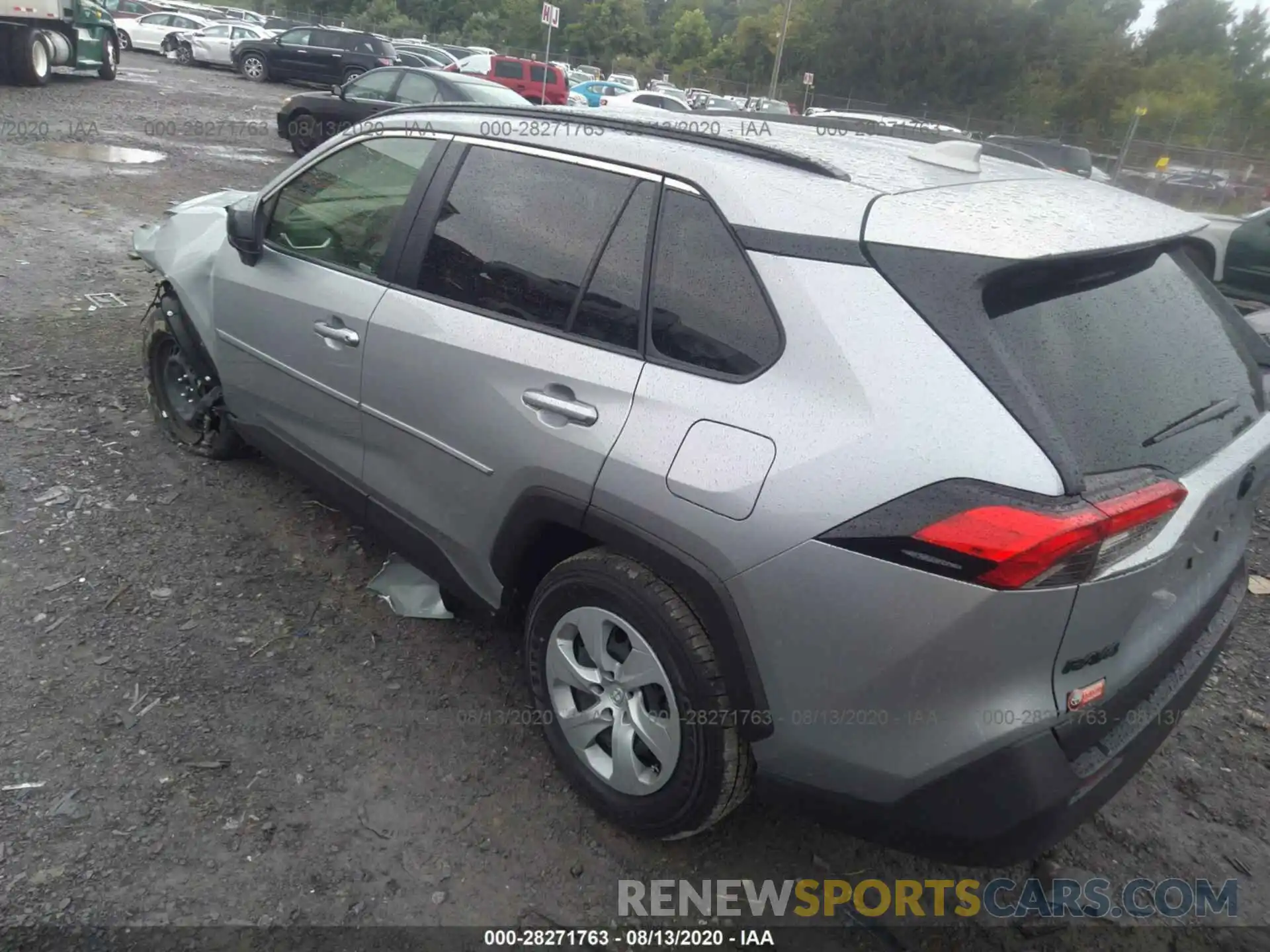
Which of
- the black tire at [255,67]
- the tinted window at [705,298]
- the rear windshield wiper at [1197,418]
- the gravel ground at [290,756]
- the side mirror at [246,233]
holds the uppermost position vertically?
the tinted window at [705,298]

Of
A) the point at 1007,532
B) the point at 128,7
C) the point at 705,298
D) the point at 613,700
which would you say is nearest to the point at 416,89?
Result: the point at 705,298

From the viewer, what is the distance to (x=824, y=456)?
6.11ft

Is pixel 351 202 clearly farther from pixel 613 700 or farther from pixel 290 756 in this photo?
pixel 613 700

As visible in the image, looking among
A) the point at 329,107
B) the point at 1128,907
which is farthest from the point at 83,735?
the point at 329,107

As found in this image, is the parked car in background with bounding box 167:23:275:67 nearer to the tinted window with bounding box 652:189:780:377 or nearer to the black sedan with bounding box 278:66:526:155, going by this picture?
the black sedan with bounding box 278:66:526:155

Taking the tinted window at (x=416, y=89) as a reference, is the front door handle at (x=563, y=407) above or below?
above

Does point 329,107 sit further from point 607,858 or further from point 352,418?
point 607,858

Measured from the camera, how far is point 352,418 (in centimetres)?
308

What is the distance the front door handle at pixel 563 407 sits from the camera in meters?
2.27

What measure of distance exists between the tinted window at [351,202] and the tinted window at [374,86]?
10602 mm

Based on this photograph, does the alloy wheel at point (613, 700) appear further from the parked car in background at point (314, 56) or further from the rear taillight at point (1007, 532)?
the parked car in background at point (314, 56)

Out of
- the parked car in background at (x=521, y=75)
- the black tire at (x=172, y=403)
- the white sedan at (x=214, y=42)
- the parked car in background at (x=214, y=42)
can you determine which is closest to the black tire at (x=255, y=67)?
the parked car in background at (x=214, y=42)

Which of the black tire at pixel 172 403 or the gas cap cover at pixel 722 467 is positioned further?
the black tire at pixel 172 403

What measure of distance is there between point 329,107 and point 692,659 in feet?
42.3
